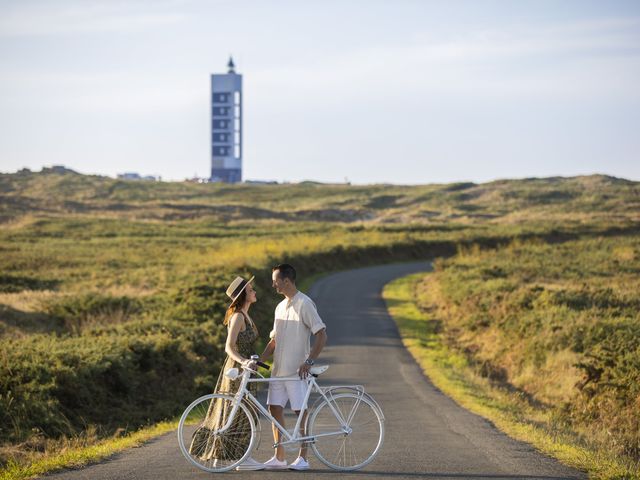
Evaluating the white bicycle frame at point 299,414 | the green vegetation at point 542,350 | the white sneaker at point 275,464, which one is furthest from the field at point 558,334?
the white sneaker at point 275,464

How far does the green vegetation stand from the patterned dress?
4.14 meters

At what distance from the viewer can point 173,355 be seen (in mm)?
23484

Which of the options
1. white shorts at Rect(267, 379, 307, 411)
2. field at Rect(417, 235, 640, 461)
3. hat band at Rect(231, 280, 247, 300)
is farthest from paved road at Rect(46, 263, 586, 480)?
field at Rect(417, 235, 640, 461)

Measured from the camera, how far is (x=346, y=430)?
10477 mm

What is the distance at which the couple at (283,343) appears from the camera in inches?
406

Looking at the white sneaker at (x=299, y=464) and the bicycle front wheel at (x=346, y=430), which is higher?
the bicycle front wheel at (x=346, y=430)

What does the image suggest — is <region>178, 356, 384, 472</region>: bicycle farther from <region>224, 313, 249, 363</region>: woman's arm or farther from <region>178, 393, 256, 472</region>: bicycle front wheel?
<region>224, 313, 249, 363</region>: woman's arm

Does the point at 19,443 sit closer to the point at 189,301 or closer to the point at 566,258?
the point at 189,301

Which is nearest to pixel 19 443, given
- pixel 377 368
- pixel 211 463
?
pixel 211 463

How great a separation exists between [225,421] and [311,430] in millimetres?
937

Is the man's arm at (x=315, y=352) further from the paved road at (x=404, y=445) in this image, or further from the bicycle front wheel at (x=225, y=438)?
the paved road at (x=404, y=445)

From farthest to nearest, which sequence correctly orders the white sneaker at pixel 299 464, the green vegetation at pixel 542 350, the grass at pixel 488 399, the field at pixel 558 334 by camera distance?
the field at pixel 558 334, the green vegetation at pixel 542 350, the grass at pixel 488 399, the white sneaker at pixel 299 464

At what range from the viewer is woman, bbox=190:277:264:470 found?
1037 cm

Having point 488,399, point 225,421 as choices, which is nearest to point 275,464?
point 225,421
